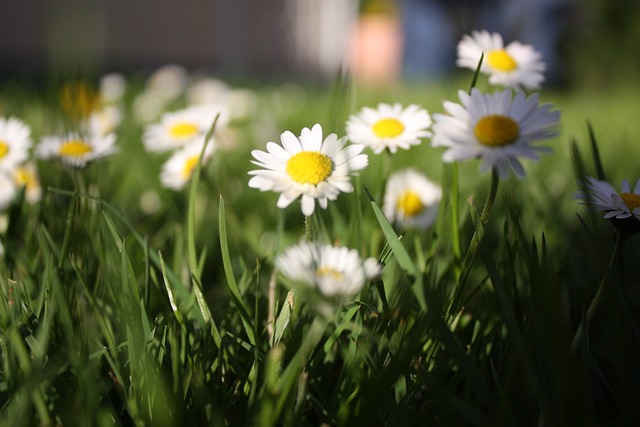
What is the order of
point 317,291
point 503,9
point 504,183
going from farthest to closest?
point 503,9, point 504,183, point 317,291

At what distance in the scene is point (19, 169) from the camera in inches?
37.1

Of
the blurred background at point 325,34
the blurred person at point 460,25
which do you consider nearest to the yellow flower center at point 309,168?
the blurred background at point 325,34

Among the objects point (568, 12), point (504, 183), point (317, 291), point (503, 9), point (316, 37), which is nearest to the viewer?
point (317, 291)

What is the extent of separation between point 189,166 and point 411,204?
332mm

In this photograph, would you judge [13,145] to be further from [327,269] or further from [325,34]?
[325,34]

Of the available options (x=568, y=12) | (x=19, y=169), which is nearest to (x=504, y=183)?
(x=19, y=169)

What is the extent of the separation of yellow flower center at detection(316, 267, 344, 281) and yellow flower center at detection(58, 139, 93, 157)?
0.42m

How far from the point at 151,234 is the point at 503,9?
25.8 ft

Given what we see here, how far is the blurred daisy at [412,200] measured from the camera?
87cm

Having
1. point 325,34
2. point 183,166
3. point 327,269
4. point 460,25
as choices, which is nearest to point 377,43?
point 325,34

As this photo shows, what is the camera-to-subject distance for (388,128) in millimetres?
681

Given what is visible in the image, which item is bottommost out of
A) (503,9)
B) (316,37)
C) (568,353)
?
(316,37)

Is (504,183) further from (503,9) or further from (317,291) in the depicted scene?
(503,9)

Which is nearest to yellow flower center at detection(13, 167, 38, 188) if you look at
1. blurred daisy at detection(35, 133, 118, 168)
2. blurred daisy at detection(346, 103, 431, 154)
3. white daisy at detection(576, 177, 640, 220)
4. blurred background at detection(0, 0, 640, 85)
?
blurred daisy at detection(35, 133, 118, 168)
